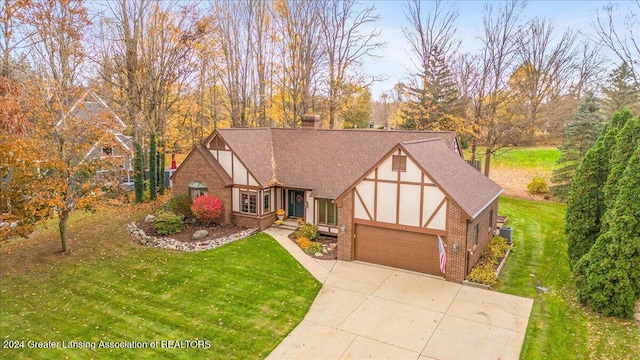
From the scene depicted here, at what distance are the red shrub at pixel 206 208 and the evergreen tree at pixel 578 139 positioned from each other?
77.7 feet

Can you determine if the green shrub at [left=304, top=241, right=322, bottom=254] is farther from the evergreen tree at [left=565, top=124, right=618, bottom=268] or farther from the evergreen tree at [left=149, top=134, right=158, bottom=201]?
the evergreen tree at [left=149, top=134, right=158, bottom=201]

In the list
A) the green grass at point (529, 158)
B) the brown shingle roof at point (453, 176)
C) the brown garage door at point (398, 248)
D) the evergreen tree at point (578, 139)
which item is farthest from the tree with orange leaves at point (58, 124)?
the green grass at point (529, 158)

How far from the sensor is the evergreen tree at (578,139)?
1072 inches

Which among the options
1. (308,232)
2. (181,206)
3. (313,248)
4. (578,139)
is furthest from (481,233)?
(578,139)

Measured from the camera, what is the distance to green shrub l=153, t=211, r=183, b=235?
18.7 m

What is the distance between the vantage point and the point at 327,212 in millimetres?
19406

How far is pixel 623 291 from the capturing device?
1156 cm

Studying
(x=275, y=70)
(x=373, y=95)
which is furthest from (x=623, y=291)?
(x=373, y=95)

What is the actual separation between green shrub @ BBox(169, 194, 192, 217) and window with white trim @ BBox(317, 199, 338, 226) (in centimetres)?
723

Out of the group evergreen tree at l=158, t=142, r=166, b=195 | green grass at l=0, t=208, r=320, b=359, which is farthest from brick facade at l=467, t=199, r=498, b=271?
evergreen tree at l=158, t=142, r=166, b=195

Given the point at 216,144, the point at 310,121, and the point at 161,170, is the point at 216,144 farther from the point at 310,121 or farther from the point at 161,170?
the point at 161,170

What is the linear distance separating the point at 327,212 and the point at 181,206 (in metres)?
7.99

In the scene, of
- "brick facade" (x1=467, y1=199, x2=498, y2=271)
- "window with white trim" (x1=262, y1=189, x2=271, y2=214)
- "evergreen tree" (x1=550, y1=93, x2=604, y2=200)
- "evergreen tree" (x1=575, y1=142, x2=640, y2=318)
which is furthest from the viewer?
"evergreen tree" (x1=550, y1=93, x2=604, y2=200)

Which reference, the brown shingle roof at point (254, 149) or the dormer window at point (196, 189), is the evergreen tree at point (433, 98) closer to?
the brown shingle roof at point (254, 149)
